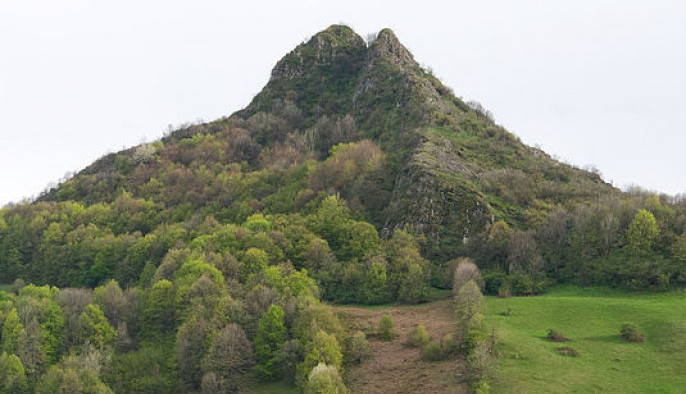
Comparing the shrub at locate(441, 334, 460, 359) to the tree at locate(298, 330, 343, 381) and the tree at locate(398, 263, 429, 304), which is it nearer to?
the tree at locate(298, 330, 343, 381)

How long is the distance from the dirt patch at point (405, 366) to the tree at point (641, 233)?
2482 centimetres

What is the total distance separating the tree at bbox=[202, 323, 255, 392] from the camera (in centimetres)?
5759

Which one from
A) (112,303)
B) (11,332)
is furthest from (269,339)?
(11,332)

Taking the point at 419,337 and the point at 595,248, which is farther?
the point at 595,248

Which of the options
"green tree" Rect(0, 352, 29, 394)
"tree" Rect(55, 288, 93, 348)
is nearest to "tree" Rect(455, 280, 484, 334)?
"tree" Rect(55, 288, 93, 348)

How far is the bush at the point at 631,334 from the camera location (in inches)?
2160

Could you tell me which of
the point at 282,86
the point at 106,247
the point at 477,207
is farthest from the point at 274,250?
the point at 282,86

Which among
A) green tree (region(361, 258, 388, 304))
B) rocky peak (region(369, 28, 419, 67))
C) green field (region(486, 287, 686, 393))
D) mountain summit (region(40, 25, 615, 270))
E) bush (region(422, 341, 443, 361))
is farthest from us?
rocky peak (region(369, 28, 419, 67))

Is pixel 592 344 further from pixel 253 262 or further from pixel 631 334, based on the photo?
pixel 253 262

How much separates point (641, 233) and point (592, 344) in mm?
25349

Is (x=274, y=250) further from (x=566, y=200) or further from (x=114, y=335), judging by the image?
(x=566, y=200)

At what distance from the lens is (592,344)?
5500 cm

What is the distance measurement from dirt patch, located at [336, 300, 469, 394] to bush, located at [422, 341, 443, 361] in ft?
1.82

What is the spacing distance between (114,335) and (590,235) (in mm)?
62090
